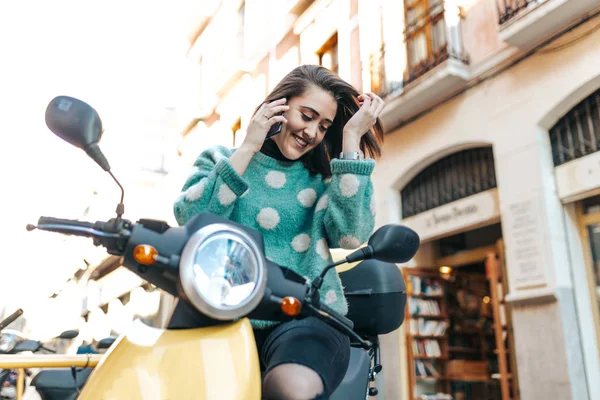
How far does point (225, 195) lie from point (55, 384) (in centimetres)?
139

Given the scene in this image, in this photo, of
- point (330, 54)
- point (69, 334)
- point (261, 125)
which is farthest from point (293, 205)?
point (330, 54)

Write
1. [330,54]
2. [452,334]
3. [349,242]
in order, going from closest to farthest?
[349,242] → [452,334] → [330,54]

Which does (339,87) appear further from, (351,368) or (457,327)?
(457,327)

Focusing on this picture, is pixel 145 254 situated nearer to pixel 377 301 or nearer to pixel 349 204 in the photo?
pixel 349 204

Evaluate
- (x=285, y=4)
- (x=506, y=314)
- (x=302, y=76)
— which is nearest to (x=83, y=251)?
(x=285, y=4)

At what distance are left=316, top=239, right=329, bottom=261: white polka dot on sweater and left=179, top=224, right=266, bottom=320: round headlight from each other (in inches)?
25.0

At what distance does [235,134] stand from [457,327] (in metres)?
7.87

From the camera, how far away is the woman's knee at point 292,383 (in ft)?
3.59

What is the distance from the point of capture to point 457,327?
356 inches

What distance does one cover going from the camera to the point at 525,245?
6508 millimetres

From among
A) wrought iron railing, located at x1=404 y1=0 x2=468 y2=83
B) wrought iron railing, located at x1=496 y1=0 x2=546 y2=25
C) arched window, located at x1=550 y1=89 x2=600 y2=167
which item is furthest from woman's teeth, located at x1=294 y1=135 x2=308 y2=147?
wrought iron railing, located at x1=404 y1=0 x2=468 y2=83

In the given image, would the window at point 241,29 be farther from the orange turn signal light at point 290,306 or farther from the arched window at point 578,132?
the orange turn signal light at point 290,306

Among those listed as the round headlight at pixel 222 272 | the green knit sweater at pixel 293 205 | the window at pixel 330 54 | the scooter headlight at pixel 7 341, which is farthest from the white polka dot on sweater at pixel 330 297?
the window at pixel 330 54

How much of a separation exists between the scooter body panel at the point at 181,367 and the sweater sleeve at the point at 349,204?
65cm
